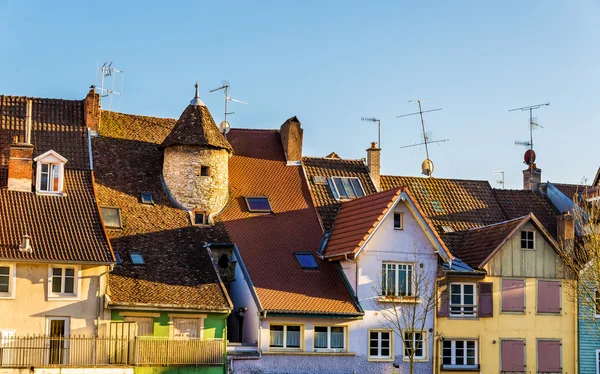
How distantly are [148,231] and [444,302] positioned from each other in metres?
13.8

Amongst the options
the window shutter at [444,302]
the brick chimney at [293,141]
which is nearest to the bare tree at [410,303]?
the window shutter at [444,302]

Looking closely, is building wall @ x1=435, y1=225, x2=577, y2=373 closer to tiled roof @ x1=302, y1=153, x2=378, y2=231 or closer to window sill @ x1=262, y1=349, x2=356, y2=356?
window sill @ x1=262, y1=349, x2=356, y2=356

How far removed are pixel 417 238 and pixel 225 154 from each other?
32.6 ft

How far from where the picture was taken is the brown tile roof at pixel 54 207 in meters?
46.7

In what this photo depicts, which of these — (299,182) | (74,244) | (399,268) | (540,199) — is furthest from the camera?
(540,199)

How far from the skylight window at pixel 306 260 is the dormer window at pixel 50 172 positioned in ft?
36.4

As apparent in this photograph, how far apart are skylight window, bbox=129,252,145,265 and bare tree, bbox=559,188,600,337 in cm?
1954

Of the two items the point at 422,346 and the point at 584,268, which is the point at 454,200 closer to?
the point at 584,268

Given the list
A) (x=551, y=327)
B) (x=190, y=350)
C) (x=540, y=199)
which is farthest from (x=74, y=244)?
(x=540, y=199)

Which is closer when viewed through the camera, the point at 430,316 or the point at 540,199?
the point at 430,316

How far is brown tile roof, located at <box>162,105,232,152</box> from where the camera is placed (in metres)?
54.6

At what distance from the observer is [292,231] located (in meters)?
54.8

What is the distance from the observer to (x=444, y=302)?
176 feet

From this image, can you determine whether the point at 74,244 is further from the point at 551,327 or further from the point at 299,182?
the point at 551,327
